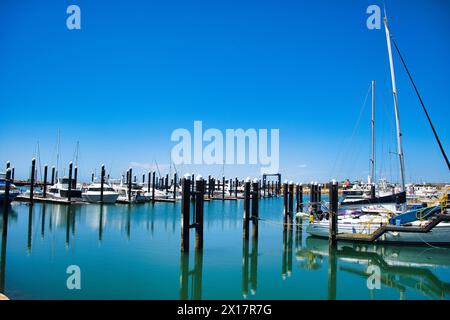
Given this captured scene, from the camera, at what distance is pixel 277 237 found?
27.0m

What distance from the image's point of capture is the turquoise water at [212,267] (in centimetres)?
1358

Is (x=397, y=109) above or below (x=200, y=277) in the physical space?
above

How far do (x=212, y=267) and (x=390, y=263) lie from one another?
32.2ft

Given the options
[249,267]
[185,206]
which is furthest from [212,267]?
[185,206]

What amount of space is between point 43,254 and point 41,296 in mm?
7664

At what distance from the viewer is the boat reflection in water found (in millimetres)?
14938

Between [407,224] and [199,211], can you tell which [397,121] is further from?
[199,211]

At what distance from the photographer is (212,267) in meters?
16.8

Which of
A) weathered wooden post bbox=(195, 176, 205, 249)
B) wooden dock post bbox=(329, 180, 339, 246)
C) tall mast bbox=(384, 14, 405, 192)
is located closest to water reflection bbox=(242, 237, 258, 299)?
weathered wooden post bbox=(195, 176, 205, 249)

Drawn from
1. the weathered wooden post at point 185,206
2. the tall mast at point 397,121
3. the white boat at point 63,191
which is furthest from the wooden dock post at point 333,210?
the white boat at point 63,191

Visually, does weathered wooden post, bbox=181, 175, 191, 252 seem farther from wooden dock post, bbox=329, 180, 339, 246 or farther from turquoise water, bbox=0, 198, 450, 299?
wooden dock post, bbox=329, 180, 339, 246
